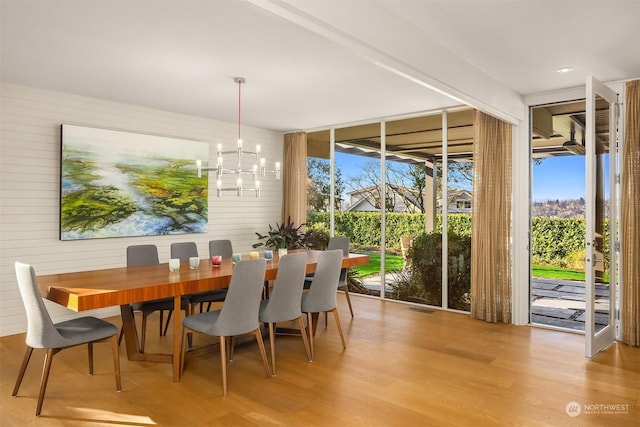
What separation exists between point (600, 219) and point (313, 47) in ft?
10.1

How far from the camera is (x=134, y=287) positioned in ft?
10.3

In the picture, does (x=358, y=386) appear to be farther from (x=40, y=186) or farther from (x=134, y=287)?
(x=40, y=186)

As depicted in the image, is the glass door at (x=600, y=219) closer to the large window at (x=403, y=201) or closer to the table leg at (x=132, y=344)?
the large window at (x=403, y=201)

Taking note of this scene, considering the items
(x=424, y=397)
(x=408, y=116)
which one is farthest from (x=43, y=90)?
(x=424, y=397)

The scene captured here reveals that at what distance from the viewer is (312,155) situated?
7.41 m

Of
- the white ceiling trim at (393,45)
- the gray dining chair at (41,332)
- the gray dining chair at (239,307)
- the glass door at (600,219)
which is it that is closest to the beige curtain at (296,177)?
the white ceiling trim at (393,45)

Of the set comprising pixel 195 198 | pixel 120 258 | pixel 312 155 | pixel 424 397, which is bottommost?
pixel 424 397

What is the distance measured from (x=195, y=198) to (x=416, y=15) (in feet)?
13.6

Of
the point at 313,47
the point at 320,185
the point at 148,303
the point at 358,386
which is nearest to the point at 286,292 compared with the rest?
the point at 358,386

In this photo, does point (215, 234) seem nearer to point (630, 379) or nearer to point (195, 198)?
point (195, 198)

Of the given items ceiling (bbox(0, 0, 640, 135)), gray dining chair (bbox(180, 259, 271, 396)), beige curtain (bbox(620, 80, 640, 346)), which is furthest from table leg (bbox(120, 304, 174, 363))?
beige curtain (bbox(620, 80, 640, 346))

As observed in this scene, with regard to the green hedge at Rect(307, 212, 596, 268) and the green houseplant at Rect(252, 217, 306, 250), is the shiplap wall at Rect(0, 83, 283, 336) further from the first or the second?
the green hedge at Rect(307, 212, 596, 268)

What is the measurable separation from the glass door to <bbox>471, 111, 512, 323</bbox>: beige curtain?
1029 mm

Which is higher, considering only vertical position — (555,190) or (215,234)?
(555,190)
